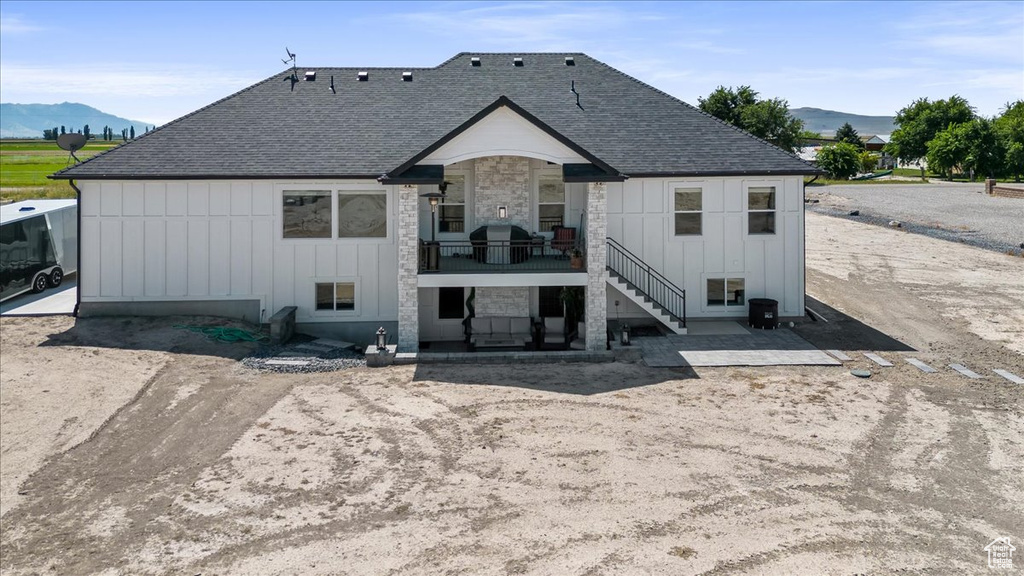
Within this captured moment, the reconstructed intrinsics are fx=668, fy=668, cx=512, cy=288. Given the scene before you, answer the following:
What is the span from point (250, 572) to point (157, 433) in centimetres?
550

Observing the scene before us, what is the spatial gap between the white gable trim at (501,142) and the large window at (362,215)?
2.81 m

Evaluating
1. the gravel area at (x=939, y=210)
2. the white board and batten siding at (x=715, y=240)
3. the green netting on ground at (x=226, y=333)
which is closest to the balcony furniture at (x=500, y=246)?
the white board and batten siding at (x=715, y=240)

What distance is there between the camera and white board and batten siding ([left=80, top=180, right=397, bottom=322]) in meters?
18.8

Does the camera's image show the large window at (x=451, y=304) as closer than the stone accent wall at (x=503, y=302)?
No

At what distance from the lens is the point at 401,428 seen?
40.8 feet

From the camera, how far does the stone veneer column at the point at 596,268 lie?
17422 mm

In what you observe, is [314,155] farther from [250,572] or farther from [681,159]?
[250,572]

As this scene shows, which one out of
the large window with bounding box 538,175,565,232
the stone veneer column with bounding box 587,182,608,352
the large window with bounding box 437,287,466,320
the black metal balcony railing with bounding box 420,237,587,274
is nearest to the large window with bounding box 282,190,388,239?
the black metal balcony railing with bounding box 420,237,587,274

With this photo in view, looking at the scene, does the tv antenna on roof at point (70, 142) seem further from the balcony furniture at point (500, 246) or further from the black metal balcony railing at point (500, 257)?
the balcony furniture at point (500, 246)

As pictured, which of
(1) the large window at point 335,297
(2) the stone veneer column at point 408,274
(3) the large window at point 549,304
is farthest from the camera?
(3) the large window at point 549,304

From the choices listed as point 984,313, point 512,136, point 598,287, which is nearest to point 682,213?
point 598,287

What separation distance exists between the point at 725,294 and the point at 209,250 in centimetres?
1529

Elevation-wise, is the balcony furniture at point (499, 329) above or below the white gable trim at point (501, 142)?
below

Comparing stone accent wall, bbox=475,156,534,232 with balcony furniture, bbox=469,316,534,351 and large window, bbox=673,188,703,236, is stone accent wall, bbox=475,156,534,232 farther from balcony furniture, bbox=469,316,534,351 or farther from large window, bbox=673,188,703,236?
large window, bbox=673,188,703,236
